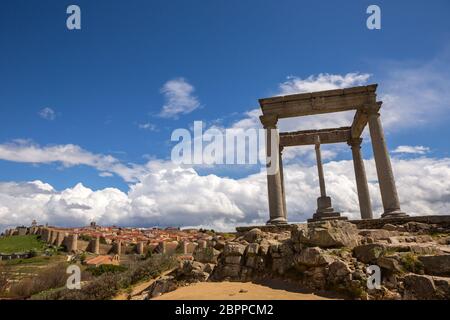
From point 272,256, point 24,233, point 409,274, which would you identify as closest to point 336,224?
point 272,256

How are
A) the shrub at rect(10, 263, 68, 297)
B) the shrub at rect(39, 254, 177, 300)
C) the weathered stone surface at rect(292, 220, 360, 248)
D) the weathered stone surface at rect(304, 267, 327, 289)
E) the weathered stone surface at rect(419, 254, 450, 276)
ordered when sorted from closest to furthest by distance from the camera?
the weathered stone surface at rect(419, 254, 450, 276) < the weathered stone surface at rect(304, 267, 327, 289) < the weathered stone surface at rect(292, 220, 360, 248) < the shrub at rect(39, 254, 177, 300) < the shrub at rect(10, 263, 68, 297)

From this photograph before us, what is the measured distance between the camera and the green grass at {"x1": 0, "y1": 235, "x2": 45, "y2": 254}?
9597cm

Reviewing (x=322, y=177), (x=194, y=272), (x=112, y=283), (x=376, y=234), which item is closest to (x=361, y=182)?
(x=322, y=177)

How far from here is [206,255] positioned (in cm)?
1325

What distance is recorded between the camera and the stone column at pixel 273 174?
692 inches

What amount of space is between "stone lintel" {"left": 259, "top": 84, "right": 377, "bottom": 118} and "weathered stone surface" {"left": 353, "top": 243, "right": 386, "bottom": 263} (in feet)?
37.2

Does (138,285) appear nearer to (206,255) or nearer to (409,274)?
(206,255)

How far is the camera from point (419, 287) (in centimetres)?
743

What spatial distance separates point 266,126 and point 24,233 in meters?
143

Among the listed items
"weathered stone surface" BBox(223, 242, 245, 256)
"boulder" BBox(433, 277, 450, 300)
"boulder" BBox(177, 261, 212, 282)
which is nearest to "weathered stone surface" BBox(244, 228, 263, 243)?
"weathered stone surface" BBox(223, 242, 245, 256)

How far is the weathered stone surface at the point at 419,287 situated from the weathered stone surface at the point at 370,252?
1272 mm

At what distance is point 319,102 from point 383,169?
542 cm

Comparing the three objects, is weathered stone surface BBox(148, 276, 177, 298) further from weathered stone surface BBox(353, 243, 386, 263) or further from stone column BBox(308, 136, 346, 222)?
stone column BBox(308, 136, 346, 222)

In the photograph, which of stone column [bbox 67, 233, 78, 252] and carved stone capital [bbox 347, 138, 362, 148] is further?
stone column [bbox 67, 233, 78, 252]
